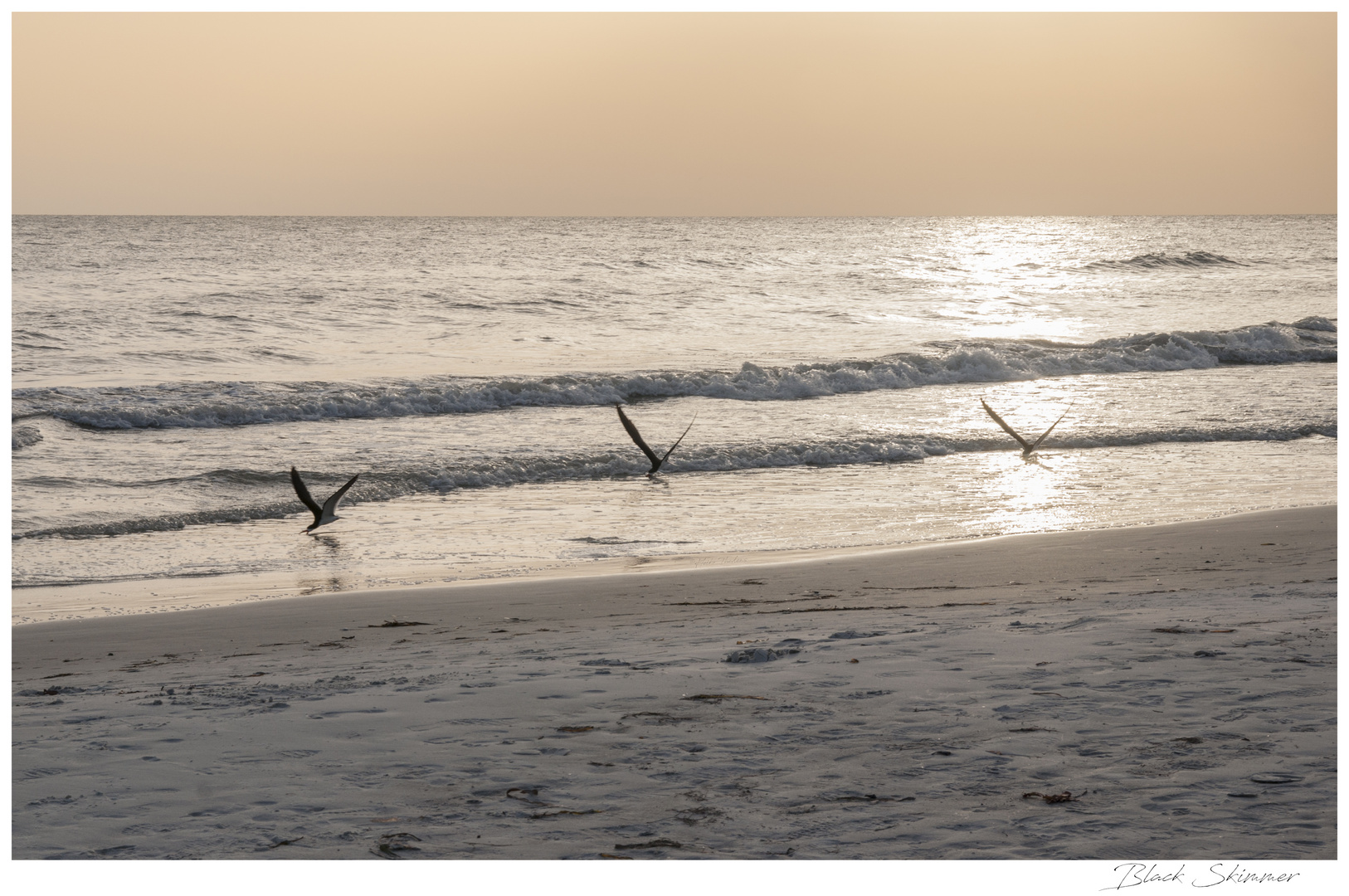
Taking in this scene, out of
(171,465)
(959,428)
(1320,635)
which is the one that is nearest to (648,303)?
(959,428)

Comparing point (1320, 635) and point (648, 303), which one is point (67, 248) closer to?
point (648, 303)

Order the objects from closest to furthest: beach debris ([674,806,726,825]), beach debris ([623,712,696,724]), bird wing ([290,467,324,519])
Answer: beach debris ([674,806,726,825])
beach debris ([623,712,696,724])
bird wing ([290,467,324,519])

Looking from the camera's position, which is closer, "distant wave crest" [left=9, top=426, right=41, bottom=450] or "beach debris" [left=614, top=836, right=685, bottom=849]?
"beach debris" [left=614, top=836, right=685, bottom=849]

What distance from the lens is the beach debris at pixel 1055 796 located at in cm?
362

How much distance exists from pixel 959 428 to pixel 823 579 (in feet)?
31.6

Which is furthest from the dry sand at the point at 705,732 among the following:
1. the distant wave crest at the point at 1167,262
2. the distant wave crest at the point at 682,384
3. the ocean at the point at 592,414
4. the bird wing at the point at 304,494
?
the distant wave crest at the point at 1167,262

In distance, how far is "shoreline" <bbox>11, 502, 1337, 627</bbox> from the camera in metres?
7.68

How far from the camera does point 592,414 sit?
61.3ft

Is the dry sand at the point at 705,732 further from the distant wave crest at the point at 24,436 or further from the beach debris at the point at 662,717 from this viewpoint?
the distant wave crest at the point at 24,436

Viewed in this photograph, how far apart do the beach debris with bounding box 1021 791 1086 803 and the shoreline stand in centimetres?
507

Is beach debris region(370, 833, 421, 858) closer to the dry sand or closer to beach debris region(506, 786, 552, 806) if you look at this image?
the dry sand

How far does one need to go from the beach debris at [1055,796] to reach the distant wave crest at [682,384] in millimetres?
15590

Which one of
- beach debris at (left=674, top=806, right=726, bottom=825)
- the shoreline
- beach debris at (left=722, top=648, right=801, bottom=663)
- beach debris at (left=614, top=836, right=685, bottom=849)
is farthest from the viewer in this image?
the shoreline

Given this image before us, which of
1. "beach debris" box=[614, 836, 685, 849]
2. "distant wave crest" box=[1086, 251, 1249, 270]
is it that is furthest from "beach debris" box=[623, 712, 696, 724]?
"distant wave crest" box=[1086, 251, 1249, 270]
